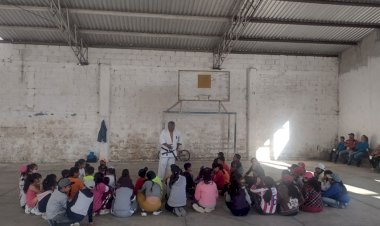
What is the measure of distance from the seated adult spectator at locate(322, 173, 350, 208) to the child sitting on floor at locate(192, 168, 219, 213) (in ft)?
7.47

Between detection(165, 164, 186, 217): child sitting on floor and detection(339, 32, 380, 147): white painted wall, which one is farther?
detection(339, 32, 380, 147): white painted wall

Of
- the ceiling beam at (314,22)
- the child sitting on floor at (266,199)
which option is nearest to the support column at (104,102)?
the ceiling beam at (314,22)

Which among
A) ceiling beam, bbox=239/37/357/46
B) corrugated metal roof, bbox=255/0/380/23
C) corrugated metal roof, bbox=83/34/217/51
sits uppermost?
corrugated metal roof, bbox=255/0/380/23

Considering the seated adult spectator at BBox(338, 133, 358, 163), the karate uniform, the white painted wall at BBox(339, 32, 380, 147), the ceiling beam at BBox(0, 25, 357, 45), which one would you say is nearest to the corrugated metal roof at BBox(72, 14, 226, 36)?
the ceiling beam at BBox(0, 25, 357, 45)

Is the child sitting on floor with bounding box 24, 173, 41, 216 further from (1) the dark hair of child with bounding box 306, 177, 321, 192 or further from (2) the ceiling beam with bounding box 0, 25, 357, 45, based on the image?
(2) the ceiling beam with bounding box 0, 25, 357, 45

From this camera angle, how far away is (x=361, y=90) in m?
13.1

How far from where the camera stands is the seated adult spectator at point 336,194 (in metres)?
6.32

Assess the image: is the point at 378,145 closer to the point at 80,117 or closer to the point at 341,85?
the point at 341,85

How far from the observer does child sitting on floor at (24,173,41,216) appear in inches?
221

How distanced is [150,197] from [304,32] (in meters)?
9.44

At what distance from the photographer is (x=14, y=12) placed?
10.5 m

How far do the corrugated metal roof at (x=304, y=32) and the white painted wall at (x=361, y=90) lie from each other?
0.62 meters

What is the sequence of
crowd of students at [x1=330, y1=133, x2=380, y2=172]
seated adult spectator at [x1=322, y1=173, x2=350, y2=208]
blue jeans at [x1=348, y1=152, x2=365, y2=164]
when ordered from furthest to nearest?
blue jeans at [x1=348, y1=152, x2=365, y2=164]
crowd of students at [x1=330, y1=133, x2=380, y2=172]
seated adult spectator at [x1=322, y1=173, x2=350, y2=208]

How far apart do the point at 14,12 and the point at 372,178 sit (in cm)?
1234
